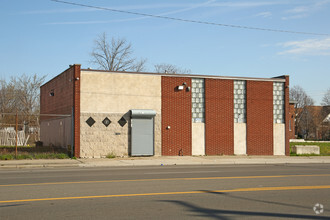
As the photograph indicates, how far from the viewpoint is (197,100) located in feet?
90.7

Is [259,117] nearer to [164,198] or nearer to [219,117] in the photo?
[219,117]

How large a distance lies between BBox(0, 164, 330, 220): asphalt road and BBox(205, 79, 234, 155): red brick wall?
47.1 ft

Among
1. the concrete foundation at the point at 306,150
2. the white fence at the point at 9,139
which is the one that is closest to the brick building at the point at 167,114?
the concrete foundation at the point at 306,150

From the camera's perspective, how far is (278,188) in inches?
452

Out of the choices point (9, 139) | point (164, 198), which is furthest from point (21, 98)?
point (164, 198)

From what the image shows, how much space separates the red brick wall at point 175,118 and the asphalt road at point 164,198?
13175 millimetres

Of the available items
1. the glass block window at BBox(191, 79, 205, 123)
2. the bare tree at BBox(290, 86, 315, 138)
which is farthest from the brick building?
the bare tree at BBox(290, 86, 315, 138)

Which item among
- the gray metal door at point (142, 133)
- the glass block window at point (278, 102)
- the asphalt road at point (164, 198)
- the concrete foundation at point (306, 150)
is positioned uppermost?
the glass block window at point (278, 102)

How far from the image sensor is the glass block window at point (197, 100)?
2752cm

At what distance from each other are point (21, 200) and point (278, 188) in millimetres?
7055

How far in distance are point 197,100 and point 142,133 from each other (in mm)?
4667

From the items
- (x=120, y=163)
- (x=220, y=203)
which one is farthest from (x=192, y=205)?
(x=120, y=163)

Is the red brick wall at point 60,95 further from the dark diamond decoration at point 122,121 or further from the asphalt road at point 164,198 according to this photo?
the asphalt road at point 164,198

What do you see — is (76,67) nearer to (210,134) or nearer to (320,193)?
(210,134)
